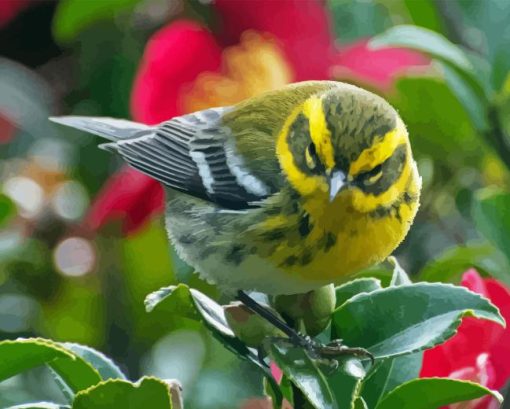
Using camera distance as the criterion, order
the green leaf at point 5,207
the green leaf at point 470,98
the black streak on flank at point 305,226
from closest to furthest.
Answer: the black streak on flank at point 305,226 < the green leaf at point 470,98 < the green leaf at point 5,207

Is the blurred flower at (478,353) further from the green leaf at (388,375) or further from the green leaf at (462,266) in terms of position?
the green leaf at (462,266)

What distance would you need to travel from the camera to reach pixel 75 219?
2.04 m

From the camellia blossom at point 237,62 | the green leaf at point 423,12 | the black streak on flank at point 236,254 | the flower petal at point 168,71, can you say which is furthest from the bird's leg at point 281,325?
the green leaf at point 423,12

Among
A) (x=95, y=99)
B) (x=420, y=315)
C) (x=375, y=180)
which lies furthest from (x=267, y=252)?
(x=95, y=99)

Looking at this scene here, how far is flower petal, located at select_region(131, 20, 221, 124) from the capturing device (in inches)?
72.2

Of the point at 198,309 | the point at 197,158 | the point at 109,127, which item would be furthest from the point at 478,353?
the point at 109,127

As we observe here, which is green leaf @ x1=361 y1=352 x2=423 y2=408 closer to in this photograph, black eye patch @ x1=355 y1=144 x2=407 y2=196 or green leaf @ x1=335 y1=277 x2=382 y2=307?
green leaf @ x1=335 y1=277 x2=382 y2=307

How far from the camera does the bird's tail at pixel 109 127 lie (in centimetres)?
186

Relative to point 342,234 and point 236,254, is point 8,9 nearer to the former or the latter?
point 236,254

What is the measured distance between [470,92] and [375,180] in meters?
0.28

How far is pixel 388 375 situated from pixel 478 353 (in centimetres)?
11

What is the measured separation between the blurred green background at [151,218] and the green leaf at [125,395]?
2.08 ft

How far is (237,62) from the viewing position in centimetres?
204

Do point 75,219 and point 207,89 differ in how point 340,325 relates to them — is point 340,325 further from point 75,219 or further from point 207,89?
point 75,219
